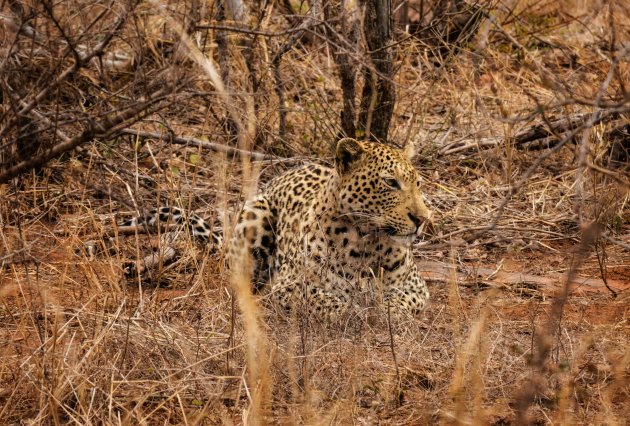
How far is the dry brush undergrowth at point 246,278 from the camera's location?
15.4 ft

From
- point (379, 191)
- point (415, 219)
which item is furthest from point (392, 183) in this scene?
point (415, 219)

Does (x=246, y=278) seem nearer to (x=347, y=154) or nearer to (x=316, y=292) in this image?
(x=316, y=292)

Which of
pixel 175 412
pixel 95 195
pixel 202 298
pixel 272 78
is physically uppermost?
pixel 272 78

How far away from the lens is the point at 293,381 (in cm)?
492

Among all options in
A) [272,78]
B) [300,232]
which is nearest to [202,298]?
[300,232]

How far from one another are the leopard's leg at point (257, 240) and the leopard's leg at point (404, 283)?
4.45 ft

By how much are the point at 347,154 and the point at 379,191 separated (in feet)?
1.11

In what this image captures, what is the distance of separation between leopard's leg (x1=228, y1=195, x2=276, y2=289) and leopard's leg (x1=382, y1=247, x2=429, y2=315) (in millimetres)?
1357

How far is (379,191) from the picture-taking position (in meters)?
6.98

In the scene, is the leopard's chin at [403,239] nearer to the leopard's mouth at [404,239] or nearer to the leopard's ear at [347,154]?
the leopard's mouth at [404,239]

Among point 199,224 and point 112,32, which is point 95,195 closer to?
point 199,224

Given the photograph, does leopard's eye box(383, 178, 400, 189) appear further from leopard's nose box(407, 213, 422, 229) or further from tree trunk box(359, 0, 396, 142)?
tree trunk box(359, 0, 396, 142)

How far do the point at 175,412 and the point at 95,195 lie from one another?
441cm

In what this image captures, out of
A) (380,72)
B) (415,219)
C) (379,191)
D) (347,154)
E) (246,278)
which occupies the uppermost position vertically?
(380,72)
